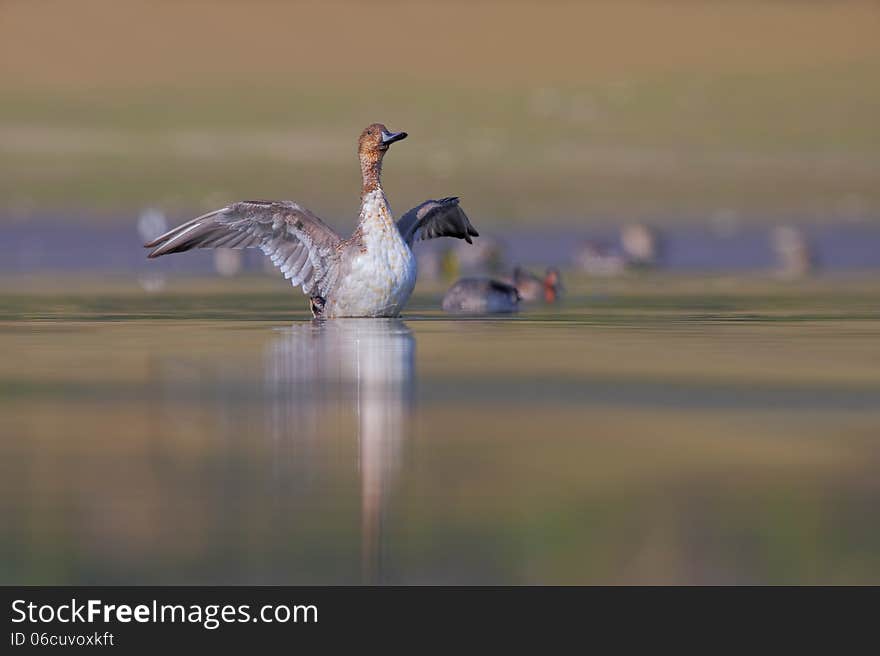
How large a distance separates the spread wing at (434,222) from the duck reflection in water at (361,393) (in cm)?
259

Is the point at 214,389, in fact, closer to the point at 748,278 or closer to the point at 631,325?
the point at 631,325

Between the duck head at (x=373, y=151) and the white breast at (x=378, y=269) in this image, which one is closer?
the white breast at (x=378, y=269)

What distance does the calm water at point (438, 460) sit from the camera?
6.02m

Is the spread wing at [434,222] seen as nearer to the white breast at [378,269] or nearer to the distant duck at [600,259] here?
the white breast at [378,269]

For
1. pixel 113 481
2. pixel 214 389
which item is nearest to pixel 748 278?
pixel 214 389

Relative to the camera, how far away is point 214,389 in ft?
35.1

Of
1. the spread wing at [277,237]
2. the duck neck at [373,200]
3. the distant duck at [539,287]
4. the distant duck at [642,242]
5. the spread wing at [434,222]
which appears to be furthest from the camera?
the distant duck at [642,242]

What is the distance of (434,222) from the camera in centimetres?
1930

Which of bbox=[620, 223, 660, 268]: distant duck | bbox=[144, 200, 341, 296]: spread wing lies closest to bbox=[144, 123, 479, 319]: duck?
bbox=[144, 200, 341, 296]: spread wing

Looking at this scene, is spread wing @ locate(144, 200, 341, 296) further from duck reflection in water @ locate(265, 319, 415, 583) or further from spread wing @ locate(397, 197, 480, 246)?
duck reflection in water @ locate(265, 319, 415, 583)

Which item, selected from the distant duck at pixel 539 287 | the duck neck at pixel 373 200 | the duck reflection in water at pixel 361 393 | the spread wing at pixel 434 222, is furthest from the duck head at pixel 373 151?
the distant duck at pixel 539 287

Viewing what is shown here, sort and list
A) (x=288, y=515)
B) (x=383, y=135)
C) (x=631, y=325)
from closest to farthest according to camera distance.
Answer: (x=288, y=515) → (x=631, y=325) → (x=383, y=135)

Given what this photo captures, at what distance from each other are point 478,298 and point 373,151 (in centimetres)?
288
